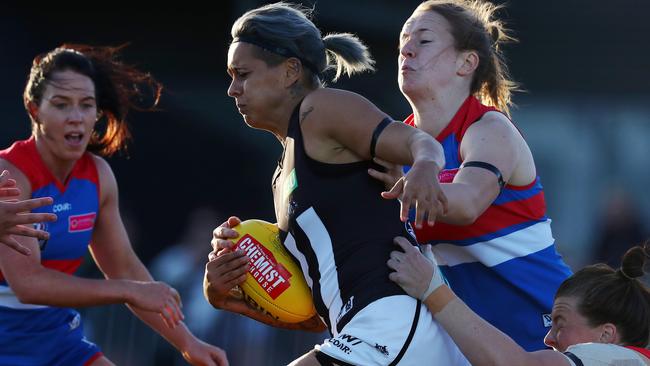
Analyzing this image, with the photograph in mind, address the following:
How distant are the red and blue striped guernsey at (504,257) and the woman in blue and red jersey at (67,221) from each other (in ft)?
4.98

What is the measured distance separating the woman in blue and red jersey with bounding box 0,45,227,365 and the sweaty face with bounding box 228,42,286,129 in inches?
56.3

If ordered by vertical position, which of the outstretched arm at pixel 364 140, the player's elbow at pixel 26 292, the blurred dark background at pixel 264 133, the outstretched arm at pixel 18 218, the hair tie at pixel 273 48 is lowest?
the blurred dark background at pixel 264 133

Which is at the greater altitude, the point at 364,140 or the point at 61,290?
the point at 364,140

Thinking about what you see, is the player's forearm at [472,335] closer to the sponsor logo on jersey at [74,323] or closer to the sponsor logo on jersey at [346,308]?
the sponsor logo on jersey at [346,308]

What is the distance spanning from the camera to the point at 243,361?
8336 millimetres

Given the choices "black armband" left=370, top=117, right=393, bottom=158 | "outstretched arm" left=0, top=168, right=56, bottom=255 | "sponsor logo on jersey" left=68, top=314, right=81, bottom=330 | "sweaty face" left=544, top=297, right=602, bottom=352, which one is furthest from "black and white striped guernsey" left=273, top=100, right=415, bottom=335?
"sponsor logo on jersey" left=68, top=314, right=81, bottom=330

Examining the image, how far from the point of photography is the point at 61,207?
18.5 ft

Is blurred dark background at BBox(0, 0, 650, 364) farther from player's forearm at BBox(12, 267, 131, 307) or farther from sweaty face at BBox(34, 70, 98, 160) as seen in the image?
player's forearm at BBox(12, 267, 131, 307)

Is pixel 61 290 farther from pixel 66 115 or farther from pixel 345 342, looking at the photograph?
pixel 345 342

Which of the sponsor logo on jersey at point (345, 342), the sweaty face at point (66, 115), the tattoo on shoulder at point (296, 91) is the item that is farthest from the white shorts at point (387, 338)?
the sweaty face at point (66, 115)

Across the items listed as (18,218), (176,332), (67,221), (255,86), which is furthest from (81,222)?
(255,86)

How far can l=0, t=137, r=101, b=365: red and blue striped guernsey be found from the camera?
Answer: 18.2 ft

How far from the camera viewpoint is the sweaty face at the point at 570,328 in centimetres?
396

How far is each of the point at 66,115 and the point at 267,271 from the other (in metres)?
2.14
